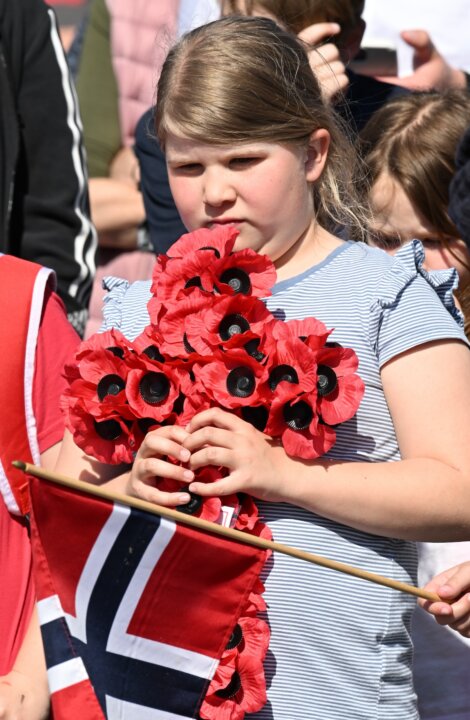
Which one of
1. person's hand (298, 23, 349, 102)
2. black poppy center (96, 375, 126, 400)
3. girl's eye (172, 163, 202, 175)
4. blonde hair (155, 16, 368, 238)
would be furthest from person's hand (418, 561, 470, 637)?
person's hand (298, 23, 349, 102)

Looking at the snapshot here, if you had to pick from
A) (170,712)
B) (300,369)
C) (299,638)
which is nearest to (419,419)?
(300,369)

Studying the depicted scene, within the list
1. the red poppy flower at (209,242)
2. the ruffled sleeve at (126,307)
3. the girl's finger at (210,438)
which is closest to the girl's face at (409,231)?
the ruffled sleeve at (126,307)

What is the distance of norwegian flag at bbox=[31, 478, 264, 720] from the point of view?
1.94 metres

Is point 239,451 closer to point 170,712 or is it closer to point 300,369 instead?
point 300,369

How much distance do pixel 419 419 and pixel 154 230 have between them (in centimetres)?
173

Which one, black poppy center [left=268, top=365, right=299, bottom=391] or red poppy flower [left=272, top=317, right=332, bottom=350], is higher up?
red poppy flower [left=272, top=317, right=332, bottom=350]

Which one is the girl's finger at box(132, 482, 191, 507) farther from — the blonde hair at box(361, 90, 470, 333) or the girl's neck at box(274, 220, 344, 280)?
the blonde hair at box(361, 90, 470, 333)

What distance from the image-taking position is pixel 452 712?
2.98 metres

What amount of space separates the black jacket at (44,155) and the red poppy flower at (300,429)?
1278mm

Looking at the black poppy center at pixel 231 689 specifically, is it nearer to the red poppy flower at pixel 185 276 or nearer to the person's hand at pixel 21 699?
the person's hand at pixel 21 699

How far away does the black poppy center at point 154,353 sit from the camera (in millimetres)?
2086

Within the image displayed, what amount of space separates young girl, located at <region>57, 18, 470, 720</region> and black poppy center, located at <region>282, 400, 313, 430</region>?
57mm

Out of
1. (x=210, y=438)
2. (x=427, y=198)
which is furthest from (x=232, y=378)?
(x=427, y=198)

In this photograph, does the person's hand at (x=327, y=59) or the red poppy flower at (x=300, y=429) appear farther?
the person's hand at (x=327, y=59)
